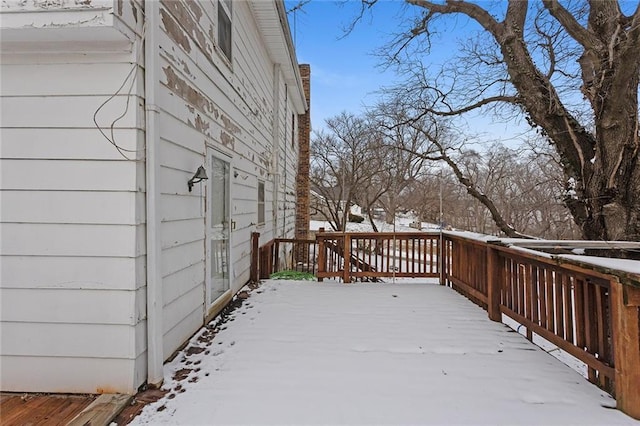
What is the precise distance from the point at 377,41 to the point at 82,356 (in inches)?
367

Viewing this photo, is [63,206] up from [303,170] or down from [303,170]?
down

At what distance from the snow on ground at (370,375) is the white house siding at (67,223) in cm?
62

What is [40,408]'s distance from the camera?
1971mm

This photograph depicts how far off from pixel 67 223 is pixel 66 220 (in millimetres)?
21

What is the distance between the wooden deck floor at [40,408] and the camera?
72.8 inches

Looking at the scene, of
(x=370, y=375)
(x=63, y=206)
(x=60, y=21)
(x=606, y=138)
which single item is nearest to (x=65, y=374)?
(x=63, y=206)

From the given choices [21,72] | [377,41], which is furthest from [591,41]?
[21,72]

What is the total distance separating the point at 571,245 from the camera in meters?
3.65

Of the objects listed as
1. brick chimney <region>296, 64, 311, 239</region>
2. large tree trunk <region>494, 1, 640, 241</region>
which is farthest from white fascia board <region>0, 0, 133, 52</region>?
brick chimney <region>296, 64, 311, 239</region>

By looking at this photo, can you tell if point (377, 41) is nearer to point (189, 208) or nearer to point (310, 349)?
point (189, 208)

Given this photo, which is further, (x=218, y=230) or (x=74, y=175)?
(x=218, y=230)

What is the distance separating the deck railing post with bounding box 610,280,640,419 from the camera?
197 centimetres

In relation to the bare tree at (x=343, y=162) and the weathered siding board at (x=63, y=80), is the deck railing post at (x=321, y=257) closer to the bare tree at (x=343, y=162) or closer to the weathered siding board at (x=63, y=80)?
the weathered siding board at (x=63, y=80)

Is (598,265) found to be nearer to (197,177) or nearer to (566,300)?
(566,300)
